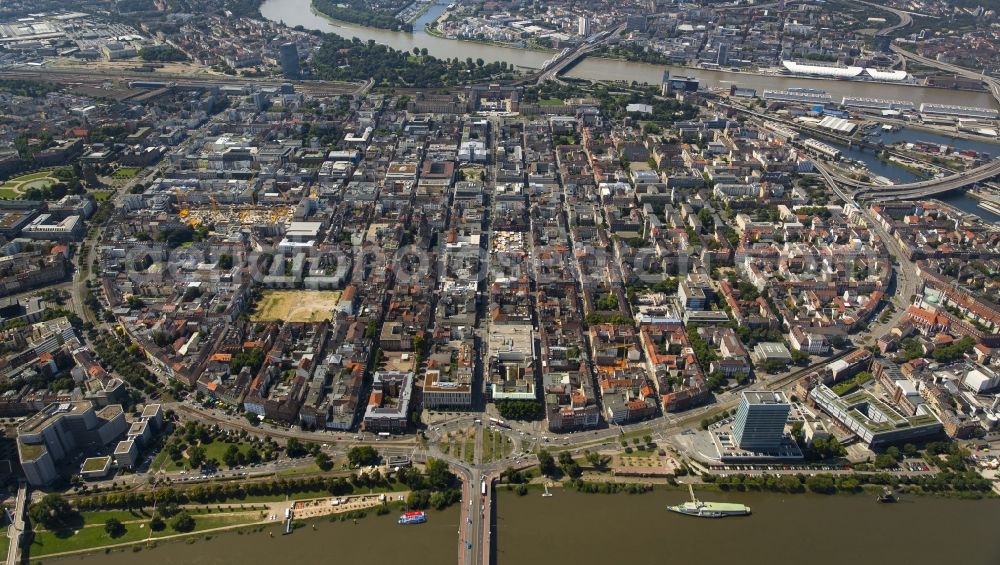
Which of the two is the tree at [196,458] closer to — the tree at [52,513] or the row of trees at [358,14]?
the tree at [52,513]

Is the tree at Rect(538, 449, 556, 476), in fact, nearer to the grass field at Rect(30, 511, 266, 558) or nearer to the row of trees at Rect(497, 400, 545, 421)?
the row of trees at Rect(497, 400, 545, 421)

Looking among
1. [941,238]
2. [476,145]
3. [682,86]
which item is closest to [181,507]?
[476,145]

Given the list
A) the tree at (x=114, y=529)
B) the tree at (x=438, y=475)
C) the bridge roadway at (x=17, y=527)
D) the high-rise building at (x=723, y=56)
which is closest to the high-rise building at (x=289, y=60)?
the high-rise building at (x=723, y=56)

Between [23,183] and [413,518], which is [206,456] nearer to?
[413,518]

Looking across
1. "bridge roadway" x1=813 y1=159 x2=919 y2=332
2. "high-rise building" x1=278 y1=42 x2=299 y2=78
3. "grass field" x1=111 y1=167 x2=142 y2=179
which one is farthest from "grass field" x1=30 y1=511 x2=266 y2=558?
"high-rise building" x1=278 y1=42 x2=299 y2=78

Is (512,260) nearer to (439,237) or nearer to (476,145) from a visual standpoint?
(439,237)

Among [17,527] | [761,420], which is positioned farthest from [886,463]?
[17,527]
